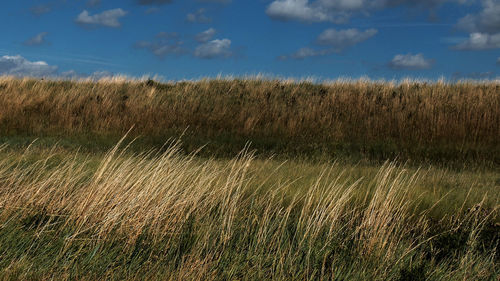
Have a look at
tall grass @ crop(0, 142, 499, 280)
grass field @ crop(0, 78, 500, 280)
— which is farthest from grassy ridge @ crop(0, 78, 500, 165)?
tall grass @ crop(0, 142, 499, 280)

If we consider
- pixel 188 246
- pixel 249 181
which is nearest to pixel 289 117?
pixel 249 181

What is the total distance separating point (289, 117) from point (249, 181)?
841 centimetres

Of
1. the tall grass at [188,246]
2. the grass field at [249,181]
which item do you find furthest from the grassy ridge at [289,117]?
the tall grass at [188,246]

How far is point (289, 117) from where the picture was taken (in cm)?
1528

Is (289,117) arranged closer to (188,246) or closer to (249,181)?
(249,181)

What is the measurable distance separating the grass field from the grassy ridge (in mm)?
65

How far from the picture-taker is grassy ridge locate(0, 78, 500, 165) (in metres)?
12.7

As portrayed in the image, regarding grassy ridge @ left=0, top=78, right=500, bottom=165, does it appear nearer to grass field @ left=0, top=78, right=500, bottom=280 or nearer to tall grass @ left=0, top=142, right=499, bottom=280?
grass field @ left=0, top=78, right=500, bottom=280

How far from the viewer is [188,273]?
370 centimetres

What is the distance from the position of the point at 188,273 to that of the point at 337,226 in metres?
1.72

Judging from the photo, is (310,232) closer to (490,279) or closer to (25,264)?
(490,279)

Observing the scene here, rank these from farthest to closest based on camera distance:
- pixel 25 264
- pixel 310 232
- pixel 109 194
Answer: pixel 109 194, pixel 310 232, pixel 25 264

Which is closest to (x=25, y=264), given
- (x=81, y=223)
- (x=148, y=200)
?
(x=81, y=223)

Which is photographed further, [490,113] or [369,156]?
[490,113]
